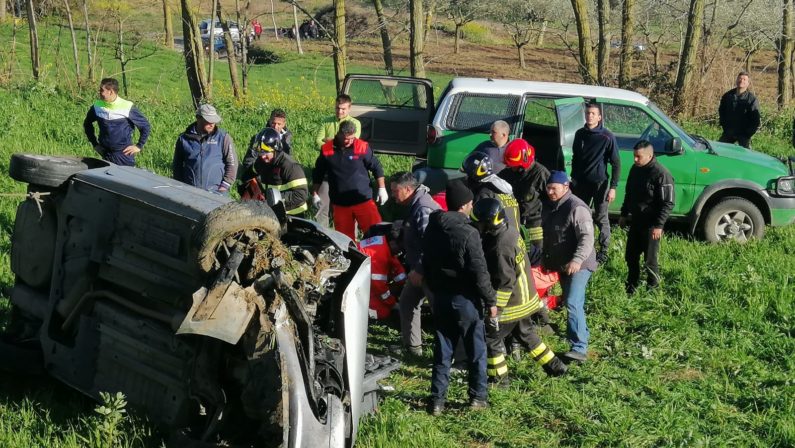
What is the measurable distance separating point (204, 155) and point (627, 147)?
197 inches

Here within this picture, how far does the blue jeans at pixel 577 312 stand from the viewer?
7738 mm

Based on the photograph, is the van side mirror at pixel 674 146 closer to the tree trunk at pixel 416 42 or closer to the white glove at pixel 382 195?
the white glove at pixel 382 195

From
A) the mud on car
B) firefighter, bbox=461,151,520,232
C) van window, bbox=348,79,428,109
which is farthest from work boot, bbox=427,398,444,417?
van window, bbox=348,79,428,109

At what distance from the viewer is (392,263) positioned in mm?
8477

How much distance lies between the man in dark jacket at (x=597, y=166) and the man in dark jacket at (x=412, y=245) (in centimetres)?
275

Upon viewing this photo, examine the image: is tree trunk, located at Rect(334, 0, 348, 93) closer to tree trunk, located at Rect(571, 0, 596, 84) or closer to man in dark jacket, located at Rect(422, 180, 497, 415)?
tree trunk, located at Rect(571, 0, 596, 84)

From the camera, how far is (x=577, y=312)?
7.75 metres

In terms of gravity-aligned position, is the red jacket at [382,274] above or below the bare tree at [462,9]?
below

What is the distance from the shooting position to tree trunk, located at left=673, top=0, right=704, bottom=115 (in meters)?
18.8

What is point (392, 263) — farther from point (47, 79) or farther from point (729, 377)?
point (47, 79)

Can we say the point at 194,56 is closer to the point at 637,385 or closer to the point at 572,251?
the point at 572,251

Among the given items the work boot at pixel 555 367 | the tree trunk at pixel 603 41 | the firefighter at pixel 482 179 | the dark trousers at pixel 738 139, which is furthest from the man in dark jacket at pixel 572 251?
the tree trunk at pixel 603 41

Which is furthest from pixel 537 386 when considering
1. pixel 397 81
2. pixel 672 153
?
pixel 397 81

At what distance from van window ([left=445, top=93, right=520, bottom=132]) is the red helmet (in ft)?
7.15
